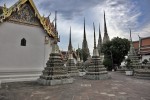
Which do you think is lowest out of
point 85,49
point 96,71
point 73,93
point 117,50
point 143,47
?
point 73,93

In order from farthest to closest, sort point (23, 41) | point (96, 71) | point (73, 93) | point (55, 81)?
point (96, 71) < point (23, 41) < point (55, 81) < point (73, 93)

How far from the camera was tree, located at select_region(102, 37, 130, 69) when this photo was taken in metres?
31.8

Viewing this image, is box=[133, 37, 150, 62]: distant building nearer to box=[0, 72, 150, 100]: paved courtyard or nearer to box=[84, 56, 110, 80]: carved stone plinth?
box=[84, 56, 110, 80]: carved stone plinth

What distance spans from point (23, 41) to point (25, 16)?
1.96 m

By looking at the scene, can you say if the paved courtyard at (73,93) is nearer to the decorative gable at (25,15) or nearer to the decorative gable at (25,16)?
the decorative gable at (25,15)

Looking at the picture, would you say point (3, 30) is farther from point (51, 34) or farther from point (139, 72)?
point (139, 72)

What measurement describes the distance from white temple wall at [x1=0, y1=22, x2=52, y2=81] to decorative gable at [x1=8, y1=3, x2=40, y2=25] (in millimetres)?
395

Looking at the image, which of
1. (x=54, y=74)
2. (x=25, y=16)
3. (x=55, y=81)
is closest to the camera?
(x=55, y=81)

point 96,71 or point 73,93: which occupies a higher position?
point 96,71

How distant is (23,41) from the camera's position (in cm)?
1222

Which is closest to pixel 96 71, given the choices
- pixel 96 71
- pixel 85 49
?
pixel 96 71

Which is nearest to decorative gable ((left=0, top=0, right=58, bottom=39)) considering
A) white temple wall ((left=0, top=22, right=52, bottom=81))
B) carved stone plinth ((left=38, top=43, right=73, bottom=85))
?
white temple wall ((left=0, top=22, right=52, bottom=81))

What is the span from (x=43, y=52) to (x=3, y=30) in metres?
3.47

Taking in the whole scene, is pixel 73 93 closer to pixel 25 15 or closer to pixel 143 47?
pixel 25 15
